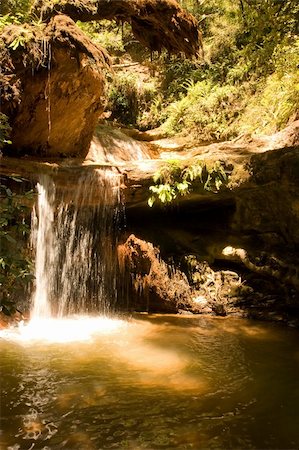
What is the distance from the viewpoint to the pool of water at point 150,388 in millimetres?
3314

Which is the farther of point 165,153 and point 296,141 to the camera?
point 165,153

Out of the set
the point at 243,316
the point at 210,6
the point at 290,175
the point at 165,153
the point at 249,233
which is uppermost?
the point at 210,6

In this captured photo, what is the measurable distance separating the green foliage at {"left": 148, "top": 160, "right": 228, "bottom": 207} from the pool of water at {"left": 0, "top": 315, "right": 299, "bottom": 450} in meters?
2.23

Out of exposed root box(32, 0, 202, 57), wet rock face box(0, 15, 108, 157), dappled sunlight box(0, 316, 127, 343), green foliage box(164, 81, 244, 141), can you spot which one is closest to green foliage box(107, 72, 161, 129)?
green foliage box(164, 81, 244, 141)

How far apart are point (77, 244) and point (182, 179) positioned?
87.2 inches

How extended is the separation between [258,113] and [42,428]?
999 cm

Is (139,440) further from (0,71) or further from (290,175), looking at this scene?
(0,71)

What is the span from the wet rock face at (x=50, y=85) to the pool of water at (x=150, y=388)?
12.1 ft

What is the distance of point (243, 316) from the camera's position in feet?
24.1

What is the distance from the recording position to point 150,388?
4266mm

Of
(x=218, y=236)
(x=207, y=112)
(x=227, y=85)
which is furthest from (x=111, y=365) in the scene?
(x=227, y=85)

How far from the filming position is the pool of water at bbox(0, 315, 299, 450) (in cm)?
331

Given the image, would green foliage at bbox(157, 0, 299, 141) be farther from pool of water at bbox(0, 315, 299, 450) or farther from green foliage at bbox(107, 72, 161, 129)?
pool of water at bbox(0, 315, 299, 450)

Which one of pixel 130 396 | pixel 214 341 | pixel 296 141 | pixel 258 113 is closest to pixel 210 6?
pixel 258 113
